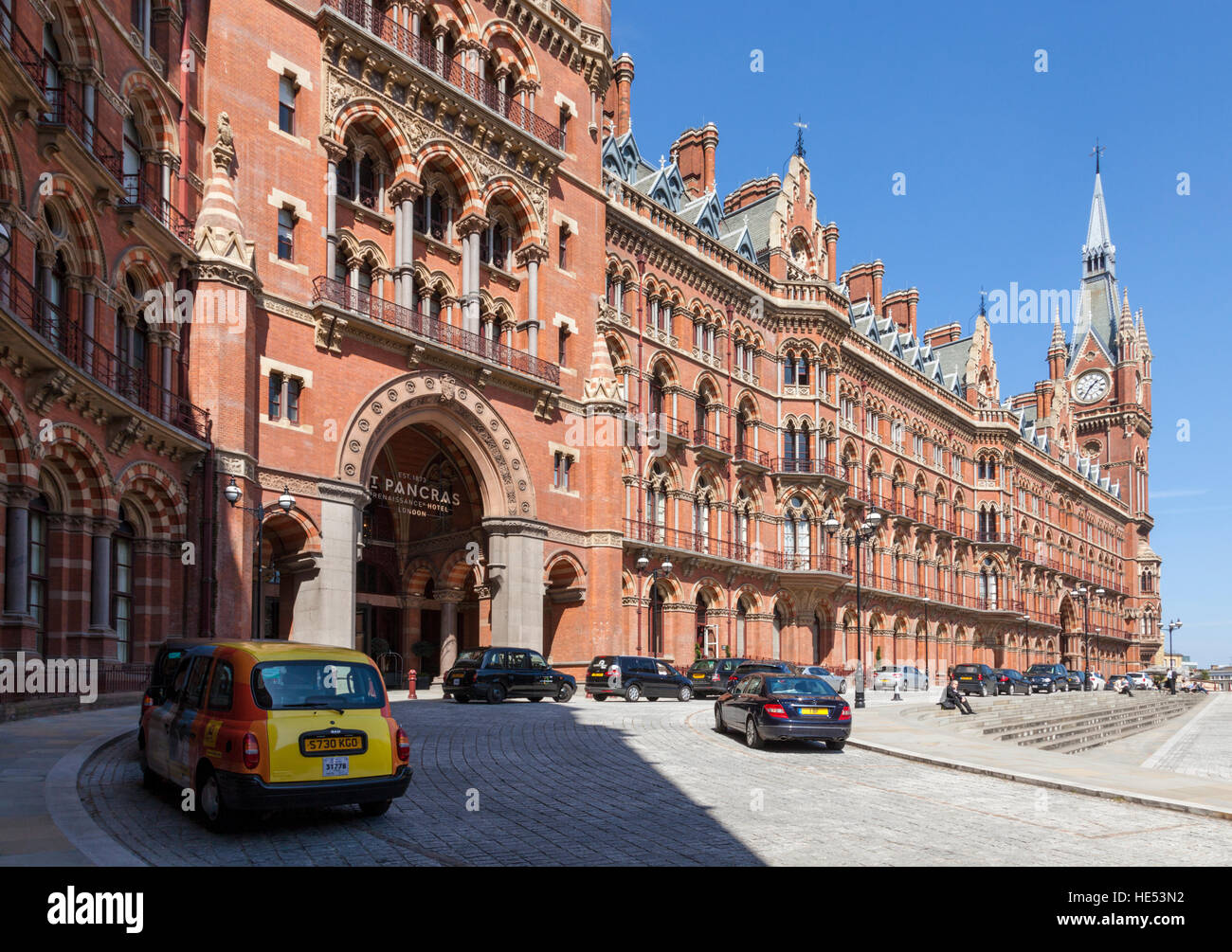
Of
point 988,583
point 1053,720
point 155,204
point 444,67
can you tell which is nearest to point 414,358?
point 155,204

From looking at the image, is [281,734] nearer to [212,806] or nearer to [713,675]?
[212,806]

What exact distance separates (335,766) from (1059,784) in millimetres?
10455

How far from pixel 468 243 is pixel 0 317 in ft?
62.7

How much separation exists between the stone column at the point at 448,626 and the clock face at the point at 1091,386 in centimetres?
9771

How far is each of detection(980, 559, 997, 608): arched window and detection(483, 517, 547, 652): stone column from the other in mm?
49525

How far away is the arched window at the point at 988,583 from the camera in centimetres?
7450

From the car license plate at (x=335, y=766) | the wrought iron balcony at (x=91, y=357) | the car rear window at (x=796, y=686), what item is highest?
the wrought iron balcony at (x=91, y=357)

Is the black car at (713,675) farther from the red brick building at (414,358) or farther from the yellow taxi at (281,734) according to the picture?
the yellow taxi at (281,734)

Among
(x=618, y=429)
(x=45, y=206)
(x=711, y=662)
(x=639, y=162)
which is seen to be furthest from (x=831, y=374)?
(x=45, y=206)

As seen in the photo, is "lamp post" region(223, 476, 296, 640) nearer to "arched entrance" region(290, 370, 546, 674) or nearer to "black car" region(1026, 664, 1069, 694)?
"arched entrance" region(290, 370, 546, 674)

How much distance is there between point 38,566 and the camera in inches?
767

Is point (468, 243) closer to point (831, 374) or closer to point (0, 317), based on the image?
point (0, 317)

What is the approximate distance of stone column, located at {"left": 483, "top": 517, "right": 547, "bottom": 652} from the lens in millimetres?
33781

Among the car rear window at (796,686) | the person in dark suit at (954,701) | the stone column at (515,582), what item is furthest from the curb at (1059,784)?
the stone column at (515,582)
